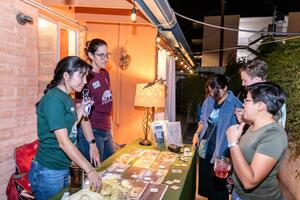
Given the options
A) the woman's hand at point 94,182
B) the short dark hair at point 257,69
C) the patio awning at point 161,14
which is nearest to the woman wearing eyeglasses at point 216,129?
the short dark hair at point 257,69

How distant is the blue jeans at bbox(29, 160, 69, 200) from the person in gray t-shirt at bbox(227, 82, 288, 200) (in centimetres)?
111

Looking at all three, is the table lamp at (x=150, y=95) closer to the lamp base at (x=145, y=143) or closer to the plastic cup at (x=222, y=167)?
the lamp base at (x=145, y=143)

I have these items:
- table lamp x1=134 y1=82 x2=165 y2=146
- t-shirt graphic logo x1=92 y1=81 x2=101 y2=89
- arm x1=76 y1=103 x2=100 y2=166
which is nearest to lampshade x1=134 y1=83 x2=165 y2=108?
table lamp x1=134 y1=82 x2=165 y2=146

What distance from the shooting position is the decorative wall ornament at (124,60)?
4582 mm

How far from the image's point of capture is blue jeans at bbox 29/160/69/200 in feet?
5.61

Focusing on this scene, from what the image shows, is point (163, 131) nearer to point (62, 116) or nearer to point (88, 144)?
point (88, 144)

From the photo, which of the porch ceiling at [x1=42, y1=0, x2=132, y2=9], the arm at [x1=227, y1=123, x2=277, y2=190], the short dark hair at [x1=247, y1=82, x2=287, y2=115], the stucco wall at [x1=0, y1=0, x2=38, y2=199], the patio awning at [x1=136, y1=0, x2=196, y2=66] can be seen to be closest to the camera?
the arm at [x1=227, y1=123, x2=277, y2=190]

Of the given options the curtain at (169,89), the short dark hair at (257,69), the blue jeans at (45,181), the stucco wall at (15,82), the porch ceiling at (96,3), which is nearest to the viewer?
the blue jeans at (45,181)

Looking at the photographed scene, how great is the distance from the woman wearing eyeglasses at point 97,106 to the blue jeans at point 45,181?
57 cm

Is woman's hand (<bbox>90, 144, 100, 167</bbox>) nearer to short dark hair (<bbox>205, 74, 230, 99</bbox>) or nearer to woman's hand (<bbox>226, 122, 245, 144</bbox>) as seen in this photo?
woman's hand (<bbox>226, 122, 245, 144</bbox>)

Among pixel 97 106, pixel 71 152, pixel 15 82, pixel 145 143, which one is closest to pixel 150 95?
pixel 145 143

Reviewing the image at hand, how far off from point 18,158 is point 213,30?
36.6 feet

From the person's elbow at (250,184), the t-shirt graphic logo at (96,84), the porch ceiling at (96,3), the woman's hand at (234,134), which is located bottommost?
the person's elbow at (250,184)

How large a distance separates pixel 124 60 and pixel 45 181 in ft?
10.3
